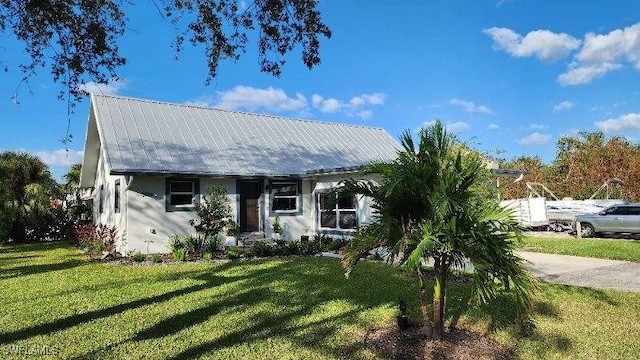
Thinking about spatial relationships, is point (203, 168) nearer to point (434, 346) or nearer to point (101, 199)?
point (101, 199)

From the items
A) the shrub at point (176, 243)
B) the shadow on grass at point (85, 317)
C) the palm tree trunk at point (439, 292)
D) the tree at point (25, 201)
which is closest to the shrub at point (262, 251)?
the shrub at point (176, 243)

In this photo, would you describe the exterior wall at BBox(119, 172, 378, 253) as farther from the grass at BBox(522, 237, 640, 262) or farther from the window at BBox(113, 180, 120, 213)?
the grass at BBox(522, 237, 640, 262)

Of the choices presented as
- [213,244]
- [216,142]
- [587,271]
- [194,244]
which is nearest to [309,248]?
[213,244]

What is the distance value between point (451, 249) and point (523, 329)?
2.19 meters

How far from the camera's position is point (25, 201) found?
19.3 m

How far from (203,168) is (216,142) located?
8.31 ft

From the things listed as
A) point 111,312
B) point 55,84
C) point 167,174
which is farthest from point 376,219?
point 167,174

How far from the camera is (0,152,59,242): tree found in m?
18.9

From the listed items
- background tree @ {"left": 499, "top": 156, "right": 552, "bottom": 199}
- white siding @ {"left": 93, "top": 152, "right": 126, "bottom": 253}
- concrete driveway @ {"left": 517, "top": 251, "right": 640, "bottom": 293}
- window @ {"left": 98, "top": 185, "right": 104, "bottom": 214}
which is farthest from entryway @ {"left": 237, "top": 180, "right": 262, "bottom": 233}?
background tree @ {"left": 499, "top": 156, "right": 552, "bottom": 199}

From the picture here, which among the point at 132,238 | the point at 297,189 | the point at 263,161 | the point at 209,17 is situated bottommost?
the point at 132,238

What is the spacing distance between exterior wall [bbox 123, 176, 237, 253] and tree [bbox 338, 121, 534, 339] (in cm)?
1054

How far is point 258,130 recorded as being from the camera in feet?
64.7

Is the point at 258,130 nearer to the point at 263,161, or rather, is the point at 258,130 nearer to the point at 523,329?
the point at 263,161

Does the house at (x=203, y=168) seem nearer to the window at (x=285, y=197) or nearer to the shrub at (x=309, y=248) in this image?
the window at (x=285, y=197)
